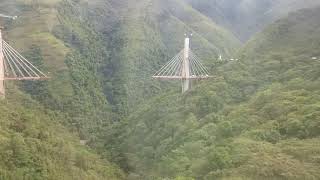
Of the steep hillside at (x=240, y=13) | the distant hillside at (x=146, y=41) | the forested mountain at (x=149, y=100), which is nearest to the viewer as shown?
the forested mountain at (x=149, y=100)

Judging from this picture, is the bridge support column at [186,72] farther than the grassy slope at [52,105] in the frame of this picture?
Yes

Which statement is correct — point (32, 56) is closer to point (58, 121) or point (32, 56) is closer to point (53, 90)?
point (53, 90)

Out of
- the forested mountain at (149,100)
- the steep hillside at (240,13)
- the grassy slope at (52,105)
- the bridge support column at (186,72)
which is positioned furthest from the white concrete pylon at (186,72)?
the steep hillside at (240,13)

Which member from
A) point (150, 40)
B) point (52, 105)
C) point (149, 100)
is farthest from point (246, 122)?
point (150, 40)

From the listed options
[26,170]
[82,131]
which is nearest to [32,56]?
[82,131]

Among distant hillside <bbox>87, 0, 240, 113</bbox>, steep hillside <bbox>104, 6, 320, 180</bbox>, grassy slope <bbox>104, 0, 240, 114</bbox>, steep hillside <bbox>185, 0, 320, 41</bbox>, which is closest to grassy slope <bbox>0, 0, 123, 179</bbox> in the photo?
distant hillside <bbox>87, 0, 240, 113</bbox>

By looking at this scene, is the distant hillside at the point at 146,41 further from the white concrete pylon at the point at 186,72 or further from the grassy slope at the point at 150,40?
the white concrete pylon at the point at 186,72
